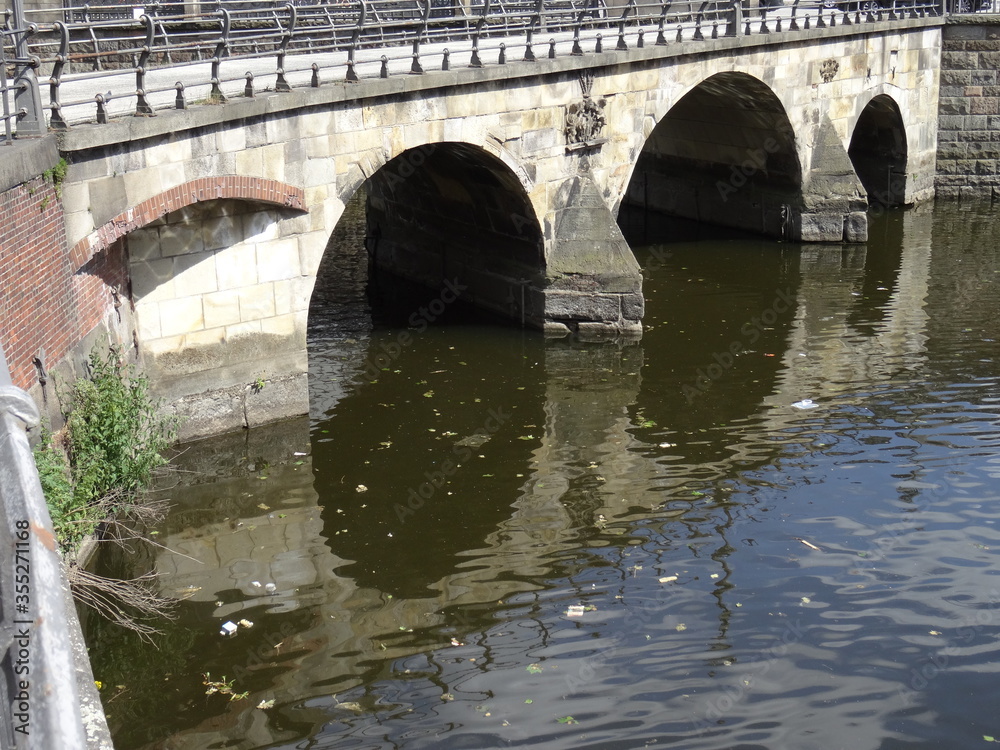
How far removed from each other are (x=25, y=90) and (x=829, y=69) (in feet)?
60.4

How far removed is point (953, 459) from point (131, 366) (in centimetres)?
934

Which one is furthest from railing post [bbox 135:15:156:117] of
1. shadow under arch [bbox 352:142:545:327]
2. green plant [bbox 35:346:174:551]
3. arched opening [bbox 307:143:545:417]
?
shadow under arch [bbox 352:142:545:327]

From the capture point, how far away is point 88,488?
10438 mm

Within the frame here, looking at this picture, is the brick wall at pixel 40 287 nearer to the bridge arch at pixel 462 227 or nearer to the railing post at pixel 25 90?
the railing post at pixel 25 90

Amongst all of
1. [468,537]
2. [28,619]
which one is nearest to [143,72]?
[468,537]

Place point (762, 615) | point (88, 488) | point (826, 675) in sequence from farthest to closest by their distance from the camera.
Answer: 1. point (88, 488)
2. point (762, 615)
3. point (826, 675)

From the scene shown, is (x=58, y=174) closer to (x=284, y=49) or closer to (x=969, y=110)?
(x=284, y=49)

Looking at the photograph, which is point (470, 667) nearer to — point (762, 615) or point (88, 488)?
point (762, 615)

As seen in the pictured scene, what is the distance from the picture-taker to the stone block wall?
2778 cm

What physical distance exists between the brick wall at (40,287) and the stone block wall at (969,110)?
76.9 feet

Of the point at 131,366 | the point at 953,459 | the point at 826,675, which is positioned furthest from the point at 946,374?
the point at 131,366

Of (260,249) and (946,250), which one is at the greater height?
(260,249)

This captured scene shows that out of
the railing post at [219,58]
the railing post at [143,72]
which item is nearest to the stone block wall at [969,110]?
the railing post at [219,58]

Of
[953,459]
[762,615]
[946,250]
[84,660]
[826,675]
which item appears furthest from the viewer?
[946,250]
